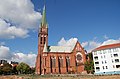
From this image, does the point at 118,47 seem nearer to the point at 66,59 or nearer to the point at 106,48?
the point at 106,48

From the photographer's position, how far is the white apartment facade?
277 feet

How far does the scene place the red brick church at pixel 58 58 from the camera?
11262 centimetres

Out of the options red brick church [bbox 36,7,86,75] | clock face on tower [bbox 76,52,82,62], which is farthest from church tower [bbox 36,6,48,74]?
clock face on tower [bbox 76,52,82,62]

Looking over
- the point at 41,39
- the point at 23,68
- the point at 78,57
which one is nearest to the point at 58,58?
the point at 78,57

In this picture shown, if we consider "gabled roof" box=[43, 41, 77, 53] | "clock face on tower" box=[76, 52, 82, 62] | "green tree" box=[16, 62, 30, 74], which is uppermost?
"gabled roof" box=[43, 41, 77, 53]

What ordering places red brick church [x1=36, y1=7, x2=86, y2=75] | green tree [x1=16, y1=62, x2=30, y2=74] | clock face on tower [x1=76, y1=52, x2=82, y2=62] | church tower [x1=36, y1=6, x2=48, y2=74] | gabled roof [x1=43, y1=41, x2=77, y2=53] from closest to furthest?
red brick church [x1=36, y1=7, x2=86, y2=75]
church tower [x1=36, y1=6, x2=48, y2=74]
gabled roof [x1=43, y1=41, x2=77, y2=53]
clock face on tower [x1=76, y1=52, x2=82, y2=62]
green tree [x1=16, y1=62, x2=30, y2=74]

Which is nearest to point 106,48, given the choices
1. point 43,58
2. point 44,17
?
point 43,58

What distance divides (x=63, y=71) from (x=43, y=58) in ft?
52.5

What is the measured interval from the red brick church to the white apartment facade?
81.6 ft

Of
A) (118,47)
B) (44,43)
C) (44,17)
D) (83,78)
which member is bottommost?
(83,78)

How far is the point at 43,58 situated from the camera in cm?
11225

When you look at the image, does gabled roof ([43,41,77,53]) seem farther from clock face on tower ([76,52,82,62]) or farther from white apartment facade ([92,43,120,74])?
white apartment facade ([92,43,120,74])

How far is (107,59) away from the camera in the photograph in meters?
88.6

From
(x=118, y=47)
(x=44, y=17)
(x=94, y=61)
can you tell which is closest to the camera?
(x=118, y=47)
